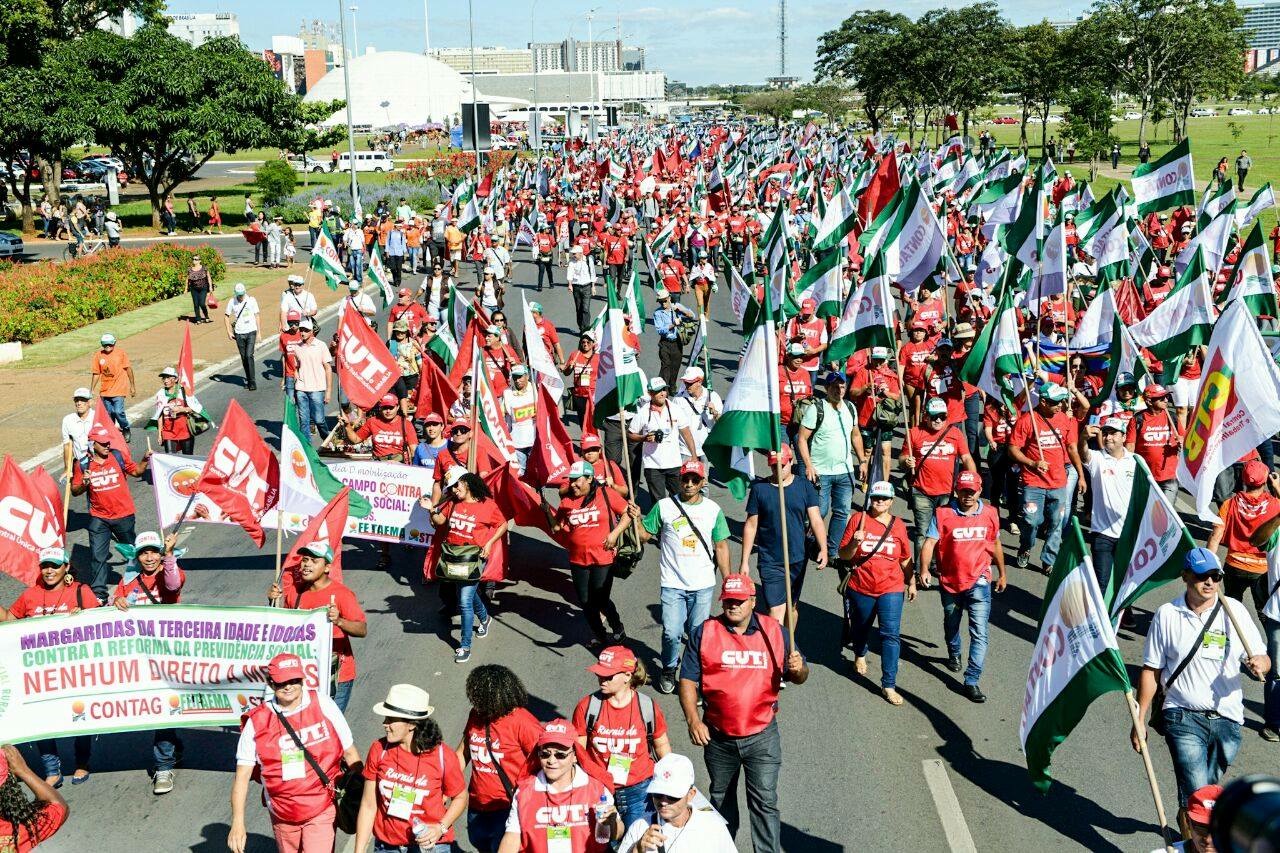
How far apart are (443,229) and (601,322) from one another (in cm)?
1973

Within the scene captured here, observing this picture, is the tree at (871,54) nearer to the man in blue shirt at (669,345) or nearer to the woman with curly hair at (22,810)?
the man in blue shirt at (669,345)

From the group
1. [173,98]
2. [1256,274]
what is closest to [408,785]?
[1256,274]

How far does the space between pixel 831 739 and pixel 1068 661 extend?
85.1 inches

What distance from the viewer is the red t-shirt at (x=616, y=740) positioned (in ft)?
19.6

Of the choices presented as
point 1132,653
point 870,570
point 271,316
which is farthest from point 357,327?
point 271,316

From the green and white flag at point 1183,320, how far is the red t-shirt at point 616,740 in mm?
9279

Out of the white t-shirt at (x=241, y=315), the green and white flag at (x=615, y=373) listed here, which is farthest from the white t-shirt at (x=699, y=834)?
the white t-shirt at (x=241, y=315)

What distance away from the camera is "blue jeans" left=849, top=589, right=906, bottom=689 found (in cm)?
841

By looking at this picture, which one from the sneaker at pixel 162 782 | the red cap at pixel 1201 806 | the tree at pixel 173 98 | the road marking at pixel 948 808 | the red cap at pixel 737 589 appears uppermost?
the tree at pixel 173 98

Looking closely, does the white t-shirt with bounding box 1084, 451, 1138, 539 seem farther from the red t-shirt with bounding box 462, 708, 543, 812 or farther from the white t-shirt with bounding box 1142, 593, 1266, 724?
the red t-shirt with bounding box 462, 708, 543, 812

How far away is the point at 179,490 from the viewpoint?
10.4 meters

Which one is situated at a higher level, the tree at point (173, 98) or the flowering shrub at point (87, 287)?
the tree at point (173, 98)

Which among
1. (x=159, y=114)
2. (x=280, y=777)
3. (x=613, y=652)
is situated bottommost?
(x=280, y=777)

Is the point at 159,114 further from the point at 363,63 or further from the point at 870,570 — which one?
the point at 363,63
